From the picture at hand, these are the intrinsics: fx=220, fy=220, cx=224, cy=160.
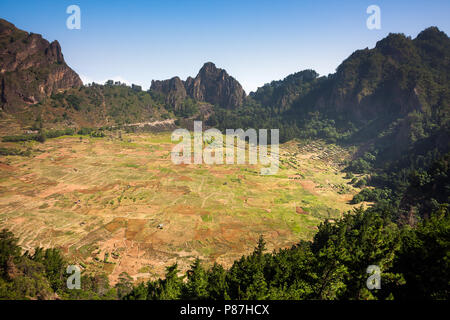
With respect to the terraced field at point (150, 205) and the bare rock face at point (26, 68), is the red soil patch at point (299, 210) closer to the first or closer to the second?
the terraced field at point (150, 205)

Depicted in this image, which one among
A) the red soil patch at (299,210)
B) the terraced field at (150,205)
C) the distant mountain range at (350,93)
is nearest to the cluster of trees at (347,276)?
the terraced field at (150,205)

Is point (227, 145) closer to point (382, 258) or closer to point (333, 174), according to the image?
point (333, 174)

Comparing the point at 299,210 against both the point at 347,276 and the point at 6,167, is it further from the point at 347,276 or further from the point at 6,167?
the point at 6,167

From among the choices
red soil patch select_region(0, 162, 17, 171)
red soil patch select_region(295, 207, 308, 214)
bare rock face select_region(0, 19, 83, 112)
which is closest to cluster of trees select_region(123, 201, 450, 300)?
red soil patch select_region(295, 207, 308, 214)

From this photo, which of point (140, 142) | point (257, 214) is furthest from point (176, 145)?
point (257, 214)

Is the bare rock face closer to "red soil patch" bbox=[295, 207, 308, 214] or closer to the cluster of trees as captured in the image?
"red soil patch" bbox=[295, 207, 308, 214]
